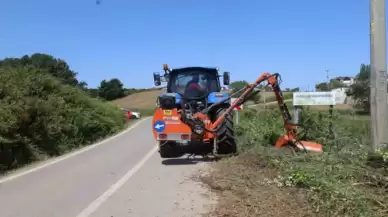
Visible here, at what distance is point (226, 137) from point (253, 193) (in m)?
3.88

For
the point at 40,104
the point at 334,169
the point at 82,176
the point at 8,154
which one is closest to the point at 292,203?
the point at 334,169

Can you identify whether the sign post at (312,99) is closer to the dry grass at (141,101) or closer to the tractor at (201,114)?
the tractor at (201,114)

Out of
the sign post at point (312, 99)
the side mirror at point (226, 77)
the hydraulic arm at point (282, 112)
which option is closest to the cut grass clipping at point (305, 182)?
the hydraulic arm at point (282, 112)

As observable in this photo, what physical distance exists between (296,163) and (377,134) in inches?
58.9

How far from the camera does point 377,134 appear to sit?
7.80 meters

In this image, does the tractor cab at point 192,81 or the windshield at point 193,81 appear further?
the windshield at point 193,81

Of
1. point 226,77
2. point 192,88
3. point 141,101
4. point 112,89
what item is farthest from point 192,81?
point 112,89

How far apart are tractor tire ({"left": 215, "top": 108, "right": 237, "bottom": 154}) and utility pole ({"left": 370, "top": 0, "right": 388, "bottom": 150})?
12.9 ft

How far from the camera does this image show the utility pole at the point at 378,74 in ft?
25.2

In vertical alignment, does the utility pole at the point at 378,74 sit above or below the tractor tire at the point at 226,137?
above

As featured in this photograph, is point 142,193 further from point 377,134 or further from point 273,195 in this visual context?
point 377,134

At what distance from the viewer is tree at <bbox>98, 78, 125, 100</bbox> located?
290 feet

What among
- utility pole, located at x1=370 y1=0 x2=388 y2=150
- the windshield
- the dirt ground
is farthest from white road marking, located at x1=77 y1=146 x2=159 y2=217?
utility pole, located at x1=370 y1=0 x2=388 y2=150

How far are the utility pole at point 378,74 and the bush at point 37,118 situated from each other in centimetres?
977
